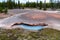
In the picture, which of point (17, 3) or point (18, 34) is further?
point (17, 3)

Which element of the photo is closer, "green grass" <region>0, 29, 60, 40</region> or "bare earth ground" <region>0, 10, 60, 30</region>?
"green grass" <region>0, 29, 60, 40</region>

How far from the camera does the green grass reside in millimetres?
5219

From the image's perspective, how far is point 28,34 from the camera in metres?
5.47

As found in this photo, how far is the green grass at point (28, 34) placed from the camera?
5219 millimetres

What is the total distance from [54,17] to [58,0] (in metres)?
24.6

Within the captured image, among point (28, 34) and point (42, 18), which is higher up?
point (42, 18)

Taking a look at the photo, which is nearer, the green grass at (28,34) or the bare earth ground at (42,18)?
the green grass at (28,34)

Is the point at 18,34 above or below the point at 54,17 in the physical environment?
below

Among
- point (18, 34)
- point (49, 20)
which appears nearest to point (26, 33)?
point (18, 34)

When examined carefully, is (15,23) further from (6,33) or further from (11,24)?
(6,33)

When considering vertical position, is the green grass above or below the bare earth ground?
below

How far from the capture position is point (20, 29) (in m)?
5.84

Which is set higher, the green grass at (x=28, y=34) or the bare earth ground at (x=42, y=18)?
the bare earth ground at (x=42, y=18)

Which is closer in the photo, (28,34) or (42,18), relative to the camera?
(28,34)
